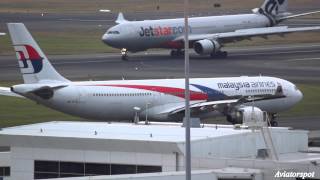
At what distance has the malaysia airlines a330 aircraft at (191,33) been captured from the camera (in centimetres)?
12106

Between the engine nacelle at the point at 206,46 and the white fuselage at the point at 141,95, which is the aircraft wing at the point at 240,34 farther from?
the white fuselage at the point at 141,95

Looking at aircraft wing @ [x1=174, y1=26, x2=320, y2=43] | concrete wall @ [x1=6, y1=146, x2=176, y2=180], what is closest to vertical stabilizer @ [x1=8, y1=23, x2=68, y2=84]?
concrete wall @ [x1=6, y1=146, x2=176, y2=180]

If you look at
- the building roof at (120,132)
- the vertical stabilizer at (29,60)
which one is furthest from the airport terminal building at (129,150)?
the vertical stabilizer at (29,60)

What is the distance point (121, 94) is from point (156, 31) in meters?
53.7

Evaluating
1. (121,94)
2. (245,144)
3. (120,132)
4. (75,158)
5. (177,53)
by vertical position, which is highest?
(177,53)

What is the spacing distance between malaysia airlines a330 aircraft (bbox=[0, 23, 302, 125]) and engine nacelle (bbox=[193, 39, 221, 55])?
48.1 m

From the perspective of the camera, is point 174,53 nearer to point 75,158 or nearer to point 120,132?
point 120,132

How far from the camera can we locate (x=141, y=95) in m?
69.3

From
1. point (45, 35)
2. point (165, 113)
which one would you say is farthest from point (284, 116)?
point (45, 35)

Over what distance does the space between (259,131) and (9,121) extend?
109ft

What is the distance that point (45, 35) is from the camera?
502 ft

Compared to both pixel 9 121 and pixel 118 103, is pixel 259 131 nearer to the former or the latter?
pixel 118 103

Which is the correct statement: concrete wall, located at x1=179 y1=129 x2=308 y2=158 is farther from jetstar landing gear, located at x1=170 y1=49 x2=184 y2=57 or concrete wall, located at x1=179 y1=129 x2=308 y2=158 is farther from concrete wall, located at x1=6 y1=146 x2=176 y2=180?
jetstar landing gear, located at x1=170 y1=49 x2=184 y2=57

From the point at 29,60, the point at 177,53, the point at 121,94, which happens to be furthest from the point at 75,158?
the point at 177,53
